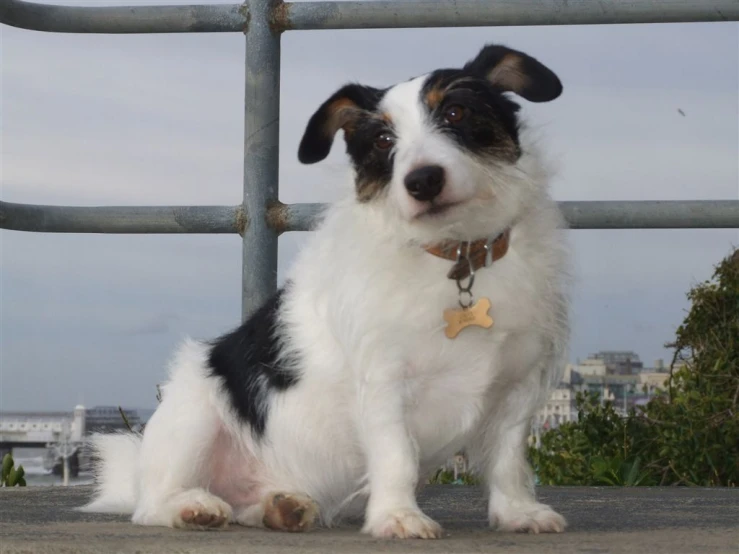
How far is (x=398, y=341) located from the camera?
298 cm

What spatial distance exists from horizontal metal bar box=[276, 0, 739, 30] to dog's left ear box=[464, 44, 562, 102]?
0.76 metres

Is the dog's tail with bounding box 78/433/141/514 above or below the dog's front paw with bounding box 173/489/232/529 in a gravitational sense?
above

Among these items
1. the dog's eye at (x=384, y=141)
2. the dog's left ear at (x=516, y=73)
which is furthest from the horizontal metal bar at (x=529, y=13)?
the dog's eye at (x=384, y=141)

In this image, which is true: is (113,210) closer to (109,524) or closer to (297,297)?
(297,297)

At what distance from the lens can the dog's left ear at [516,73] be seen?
10.5ft

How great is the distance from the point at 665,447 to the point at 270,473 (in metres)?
1.97

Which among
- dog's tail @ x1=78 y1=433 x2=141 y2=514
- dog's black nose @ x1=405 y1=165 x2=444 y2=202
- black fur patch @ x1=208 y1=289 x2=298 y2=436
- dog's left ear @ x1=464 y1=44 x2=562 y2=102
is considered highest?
dog's left ear @ x1=464 y1=44 x2=562 y2=102

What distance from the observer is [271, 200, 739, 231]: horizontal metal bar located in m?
3.88

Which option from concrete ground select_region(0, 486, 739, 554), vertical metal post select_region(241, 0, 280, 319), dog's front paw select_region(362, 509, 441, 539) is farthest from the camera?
vertical metal post select_region(241, 0, 280, 319)

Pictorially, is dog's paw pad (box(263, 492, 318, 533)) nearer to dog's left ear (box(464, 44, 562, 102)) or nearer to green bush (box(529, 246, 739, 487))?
dog's left ear (box(464, 44, 562, 102))

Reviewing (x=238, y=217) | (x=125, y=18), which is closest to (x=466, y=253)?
(x=238, y=217)

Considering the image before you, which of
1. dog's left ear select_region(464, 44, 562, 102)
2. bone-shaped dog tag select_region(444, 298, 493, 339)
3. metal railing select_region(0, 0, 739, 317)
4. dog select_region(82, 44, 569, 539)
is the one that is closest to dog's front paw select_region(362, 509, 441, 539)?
dog select_region(82, 44, 569, 539)

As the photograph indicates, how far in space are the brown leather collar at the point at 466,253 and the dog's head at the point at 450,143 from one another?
1.3 inches

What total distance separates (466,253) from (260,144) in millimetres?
1253
